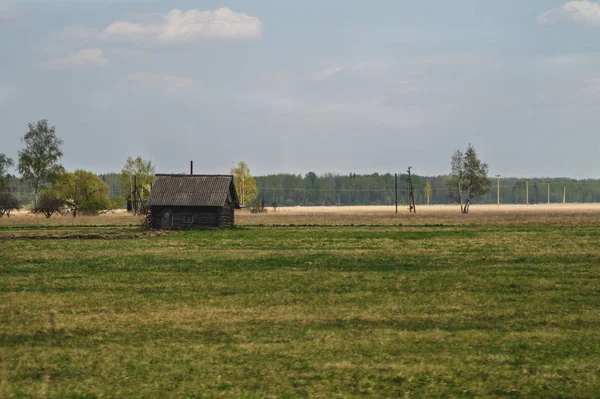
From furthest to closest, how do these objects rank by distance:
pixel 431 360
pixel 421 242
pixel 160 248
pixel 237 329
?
1. pixel 421 242
2. pixel 160 248
3. pixel 237 329
4. pixel 431 360

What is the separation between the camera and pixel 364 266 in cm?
2723

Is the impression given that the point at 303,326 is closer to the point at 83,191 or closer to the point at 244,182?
the point at 83,191

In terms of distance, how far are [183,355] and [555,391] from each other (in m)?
5.86

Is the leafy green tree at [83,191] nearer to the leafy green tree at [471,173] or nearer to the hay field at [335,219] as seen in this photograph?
the hay field at [335,219]

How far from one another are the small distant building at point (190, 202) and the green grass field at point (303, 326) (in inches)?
1108

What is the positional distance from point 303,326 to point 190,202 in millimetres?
44610

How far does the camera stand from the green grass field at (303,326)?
1077 centimetres

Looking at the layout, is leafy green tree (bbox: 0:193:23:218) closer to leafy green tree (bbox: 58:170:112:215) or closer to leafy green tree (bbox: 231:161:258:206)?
leafy green tree (bbox: 58:170:112:215)

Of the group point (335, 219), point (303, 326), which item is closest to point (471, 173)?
point (335, 219)

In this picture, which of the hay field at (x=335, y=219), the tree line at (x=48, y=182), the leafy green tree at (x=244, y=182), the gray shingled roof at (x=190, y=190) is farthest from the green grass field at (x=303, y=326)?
the leafy green tree at (x=244, y=182)

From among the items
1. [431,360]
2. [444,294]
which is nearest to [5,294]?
[444,294]

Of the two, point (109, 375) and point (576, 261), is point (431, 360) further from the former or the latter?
point (576, 261)

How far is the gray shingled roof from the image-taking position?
5897 cm

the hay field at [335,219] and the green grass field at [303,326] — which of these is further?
the hay field at [335,219]
